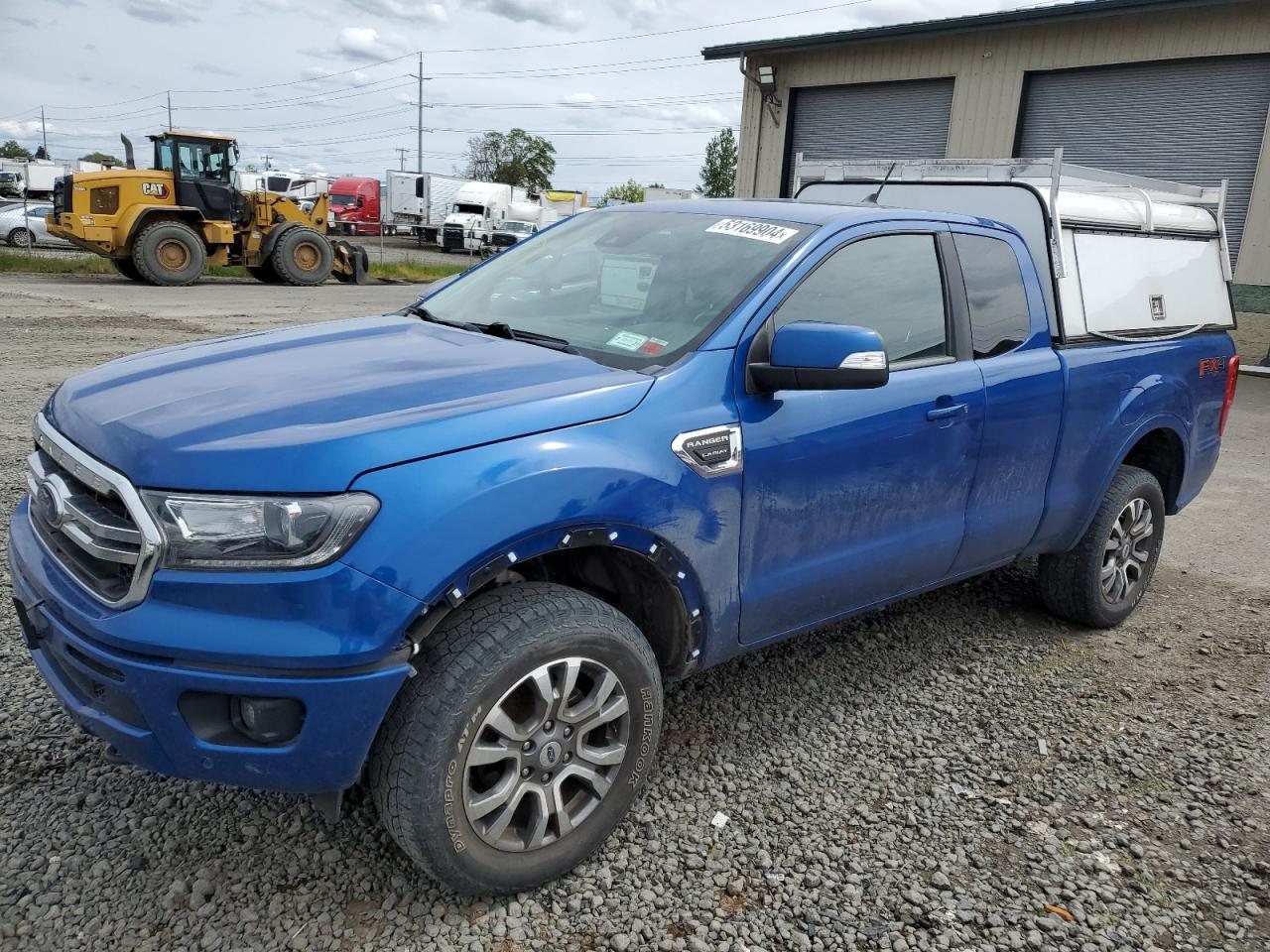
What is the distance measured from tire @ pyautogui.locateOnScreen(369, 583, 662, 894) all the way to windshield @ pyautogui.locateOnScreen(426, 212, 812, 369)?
82cm

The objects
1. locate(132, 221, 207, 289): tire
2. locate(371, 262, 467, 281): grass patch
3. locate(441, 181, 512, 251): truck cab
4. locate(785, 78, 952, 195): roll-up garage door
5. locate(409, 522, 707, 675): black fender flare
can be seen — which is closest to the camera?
locate(409, 522, 707, 675): black fender flare

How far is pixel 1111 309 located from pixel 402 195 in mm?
45961

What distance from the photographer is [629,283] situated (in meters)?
3.32

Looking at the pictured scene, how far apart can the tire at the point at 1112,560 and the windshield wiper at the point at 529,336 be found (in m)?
2.53

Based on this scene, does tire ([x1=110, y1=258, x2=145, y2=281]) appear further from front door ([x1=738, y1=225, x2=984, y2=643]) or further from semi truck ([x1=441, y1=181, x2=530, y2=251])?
semi truck ([x1=441, y1=181, x2=530, y2=251])

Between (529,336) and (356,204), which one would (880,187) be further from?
(356,204)

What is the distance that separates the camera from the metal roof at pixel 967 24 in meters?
14.2

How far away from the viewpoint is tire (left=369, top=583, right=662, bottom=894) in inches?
90.2

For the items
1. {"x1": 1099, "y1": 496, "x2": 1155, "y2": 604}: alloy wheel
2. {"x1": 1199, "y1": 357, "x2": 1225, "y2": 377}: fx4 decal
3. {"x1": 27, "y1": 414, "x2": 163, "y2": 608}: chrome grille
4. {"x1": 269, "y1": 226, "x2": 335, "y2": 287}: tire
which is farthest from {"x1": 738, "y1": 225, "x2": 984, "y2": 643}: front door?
{"x1": 269, "y1": 226, "x2": 335, "y2": 287}: tire

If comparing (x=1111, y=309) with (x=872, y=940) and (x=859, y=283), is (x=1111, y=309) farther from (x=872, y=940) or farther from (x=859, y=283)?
(x=872, y=940)

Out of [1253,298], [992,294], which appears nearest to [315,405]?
[992,294]

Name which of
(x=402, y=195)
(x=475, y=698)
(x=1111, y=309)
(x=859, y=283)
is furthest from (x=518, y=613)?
(x=402, y=195)

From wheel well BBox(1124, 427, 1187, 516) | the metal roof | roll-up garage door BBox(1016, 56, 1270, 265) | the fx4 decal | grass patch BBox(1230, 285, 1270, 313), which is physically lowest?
wheel well BBox(1124, 427, 1187, 516)

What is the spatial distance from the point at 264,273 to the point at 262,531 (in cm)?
2048
